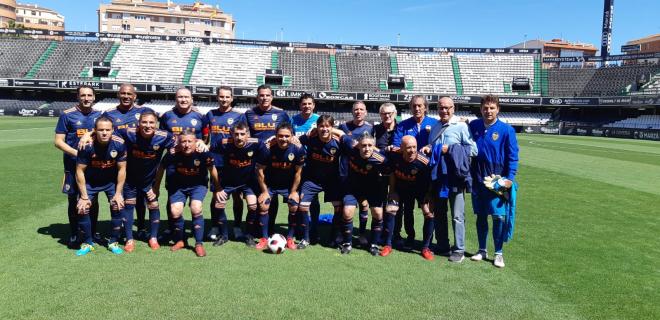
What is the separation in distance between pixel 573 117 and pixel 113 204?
A: 49.4m

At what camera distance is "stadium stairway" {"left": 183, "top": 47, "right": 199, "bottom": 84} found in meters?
46.2

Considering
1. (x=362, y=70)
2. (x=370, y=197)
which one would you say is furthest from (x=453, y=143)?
(x=362, y=70)

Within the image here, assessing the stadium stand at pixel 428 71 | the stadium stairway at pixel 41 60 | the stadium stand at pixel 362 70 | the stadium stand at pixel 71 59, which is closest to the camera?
the stadium stairway at pixel 41 60

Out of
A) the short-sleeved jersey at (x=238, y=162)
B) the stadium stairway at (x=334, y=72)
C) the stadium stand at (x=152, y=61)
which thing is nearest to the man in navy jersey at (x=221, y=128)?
the short-sleeved jersey at (x=238, y=162)

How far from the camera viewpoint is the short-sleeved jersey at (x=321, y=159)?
20.3 ft

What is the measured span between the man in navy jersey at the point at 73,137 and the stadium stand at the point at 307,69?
4060 centimetres

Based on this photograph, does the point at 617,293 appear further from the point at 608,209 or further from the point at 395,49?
the point at 395,49

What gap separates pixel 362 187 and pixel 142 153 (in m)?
3.08

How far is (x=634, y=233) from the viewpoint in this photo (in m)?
7.26

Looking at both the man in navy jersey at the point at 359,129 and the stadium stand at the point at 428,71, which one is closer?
the man in navy jersey at the point at 359,129

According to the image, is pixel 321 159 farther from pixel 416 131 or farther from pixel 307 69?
pixel 307 69

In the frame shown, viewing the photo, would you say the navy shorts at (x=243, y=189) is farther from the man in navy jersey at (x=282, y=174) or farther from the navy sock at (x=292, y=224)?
the navy sock at (x=292, y=224)

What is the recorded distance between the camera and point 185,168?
6.04 m

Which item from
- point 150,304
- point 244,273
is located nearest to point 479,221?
point 244,273
